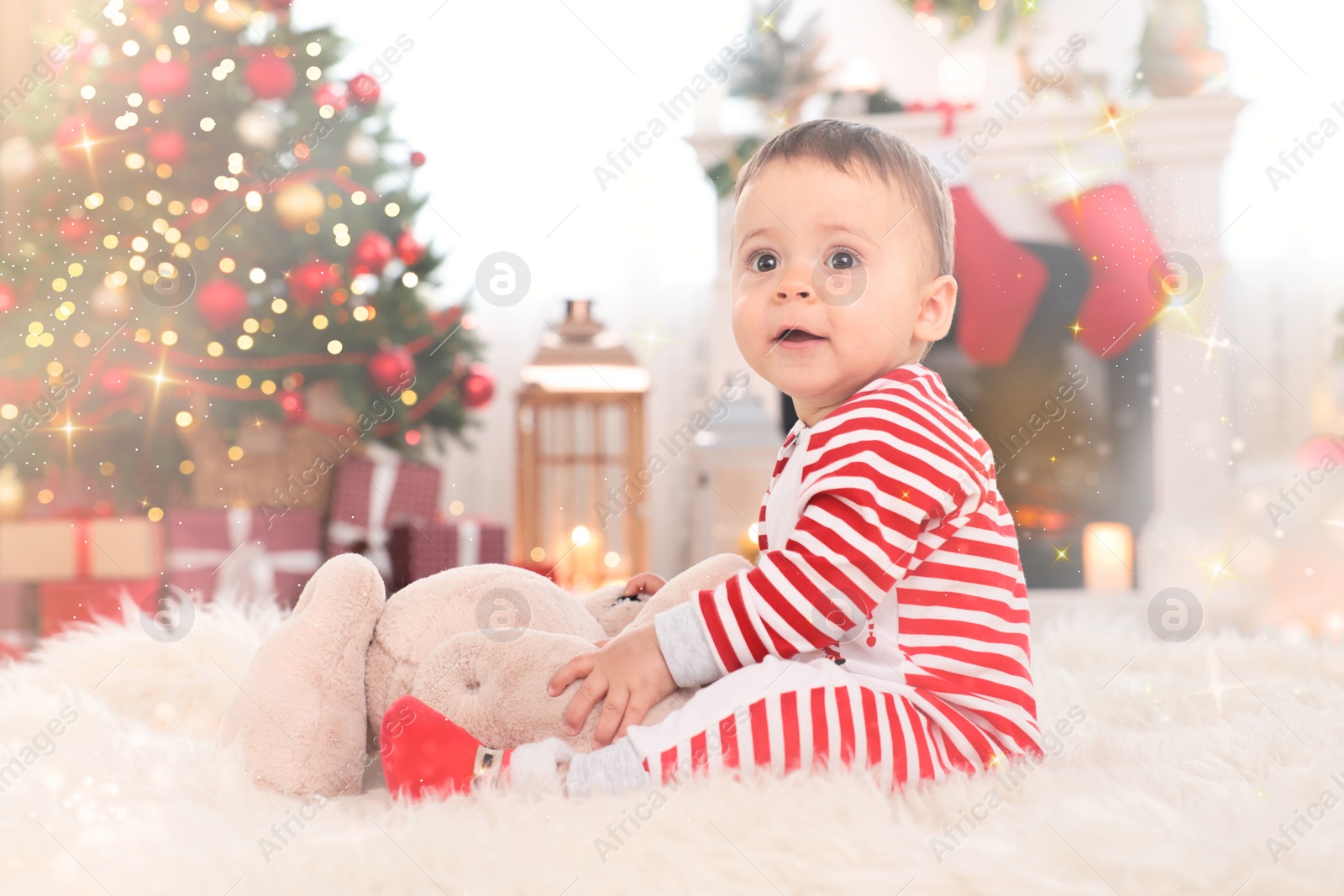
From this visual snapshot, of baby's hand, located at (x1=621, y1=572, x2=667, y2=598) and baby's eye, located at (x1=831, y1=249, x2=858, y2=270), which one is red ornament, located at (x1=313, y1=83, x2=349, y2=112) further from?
baby's eye, located at (x1=831, y1=249, x2=858, y2=270)

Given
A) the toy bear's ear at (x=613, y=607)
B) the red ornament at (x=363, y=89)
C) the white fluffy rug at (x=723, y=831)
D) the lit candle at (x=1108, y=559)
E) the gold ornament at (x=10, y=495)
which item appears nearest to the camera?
the white fluffy rug at (x=723, y=831)

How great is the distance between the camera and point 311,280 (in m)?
2.25

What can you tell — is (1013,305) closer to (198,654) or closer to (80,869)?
(198,654)

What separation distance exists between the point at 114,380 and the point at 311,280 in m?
0.46

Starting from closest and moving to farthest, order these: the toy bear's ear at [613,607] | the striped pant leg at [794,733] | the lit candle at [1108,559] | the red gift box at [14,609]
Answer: the striped pant leg at [794,733]
the toy bear's ear at [613,607]
the red gift box at [14,609]
the lit candle at [1108,559]

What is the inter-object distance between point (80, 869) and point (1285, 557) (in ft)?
7.60

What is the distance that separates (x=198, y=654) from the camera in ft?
3.30

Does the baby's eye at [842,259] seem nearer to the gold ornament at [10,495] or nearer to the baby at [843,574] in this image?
the baby at [843,574]

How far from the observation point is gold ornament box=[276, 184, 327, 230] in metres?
2.25

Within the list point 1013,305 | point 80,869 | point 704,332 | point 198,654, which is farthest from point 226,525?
point 1013,305

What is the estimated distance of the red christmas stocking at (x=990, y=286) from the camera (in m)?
2.53

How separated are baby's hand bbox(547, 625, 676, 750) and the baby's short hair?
37cm

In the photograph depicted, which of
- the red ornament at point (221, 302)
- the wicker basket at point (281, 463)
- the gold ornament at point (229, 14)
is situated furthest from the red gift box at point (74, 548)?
the gold ornament at point (229, 14)

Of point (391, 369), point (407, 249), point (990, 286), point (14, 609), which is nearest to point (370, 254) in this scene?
point (407, 249)
